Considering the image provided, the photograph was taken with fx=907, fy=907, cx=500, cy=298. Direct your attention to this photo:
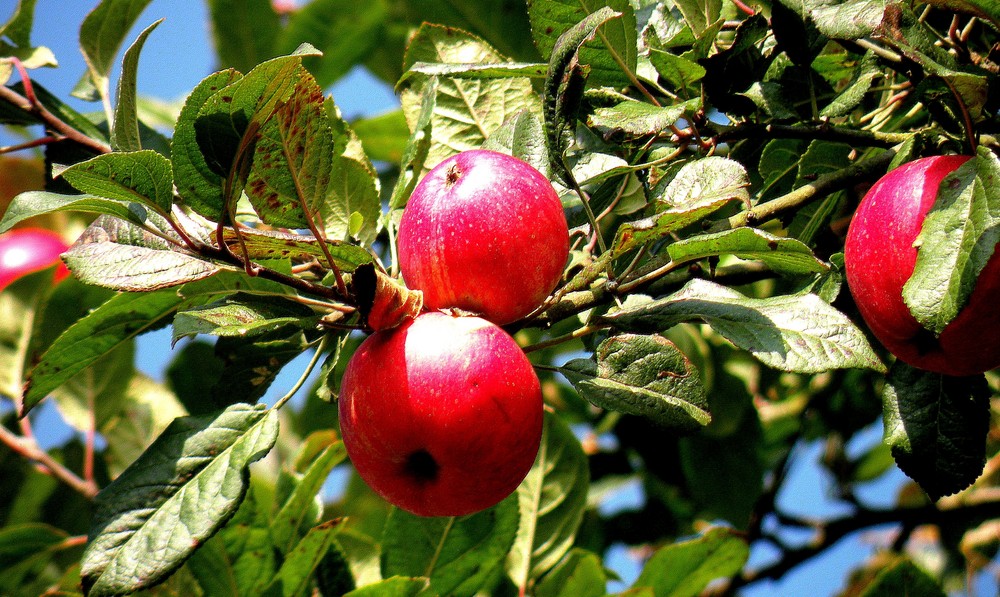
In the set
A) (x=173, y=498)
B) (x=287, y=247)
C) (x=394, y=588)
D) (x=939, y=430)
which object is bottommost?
(x=394, y=588)

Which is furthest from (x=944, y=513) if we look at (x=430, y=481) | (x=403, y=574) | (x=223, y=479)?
(x=223, y=479)

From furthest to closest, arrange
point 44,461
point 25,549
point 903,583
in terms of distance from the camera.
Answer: point 44,461 → point 25,549 → point 903,583

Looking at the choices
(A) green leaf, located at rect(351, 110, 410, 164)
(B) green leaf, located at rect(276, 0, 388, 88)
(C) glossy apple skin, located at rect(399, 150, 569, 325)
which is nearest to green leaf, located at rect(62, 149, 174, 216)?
(C) glossy apple skin, located at rect(399, 150, 569, 325)

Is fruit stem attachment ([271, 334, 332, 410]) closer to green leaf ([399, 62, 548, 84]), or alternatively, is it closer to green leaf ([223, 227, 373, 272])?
green leaf ([223, 227, 373, 272])

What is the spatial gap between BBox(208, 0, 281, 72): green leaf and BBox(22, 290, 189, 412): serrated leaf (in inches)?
49.8

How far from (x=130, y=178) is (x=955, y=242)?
32.7 inches

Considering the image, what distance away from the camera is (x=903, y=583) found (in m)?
1.35

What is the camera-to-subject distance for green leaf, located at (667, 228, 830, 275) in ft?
2.97

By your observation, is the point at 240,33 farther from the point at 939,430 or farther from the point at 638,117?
the point at 939,430

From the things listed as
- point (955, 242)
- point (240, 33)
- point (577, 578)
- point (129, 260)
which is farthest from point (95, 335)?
point (240, 33)

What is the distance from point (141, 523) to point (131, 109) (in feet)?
1.55

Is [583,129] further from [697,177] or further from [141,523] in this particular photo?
[141,523]

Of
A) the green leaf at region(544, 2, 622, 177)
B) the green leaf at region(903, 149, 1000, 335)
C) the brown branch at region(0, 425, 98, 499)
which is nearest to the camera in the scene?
the green leaf at region(903, 149, 1000, 335)

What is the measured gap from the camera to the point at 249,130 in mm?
920
